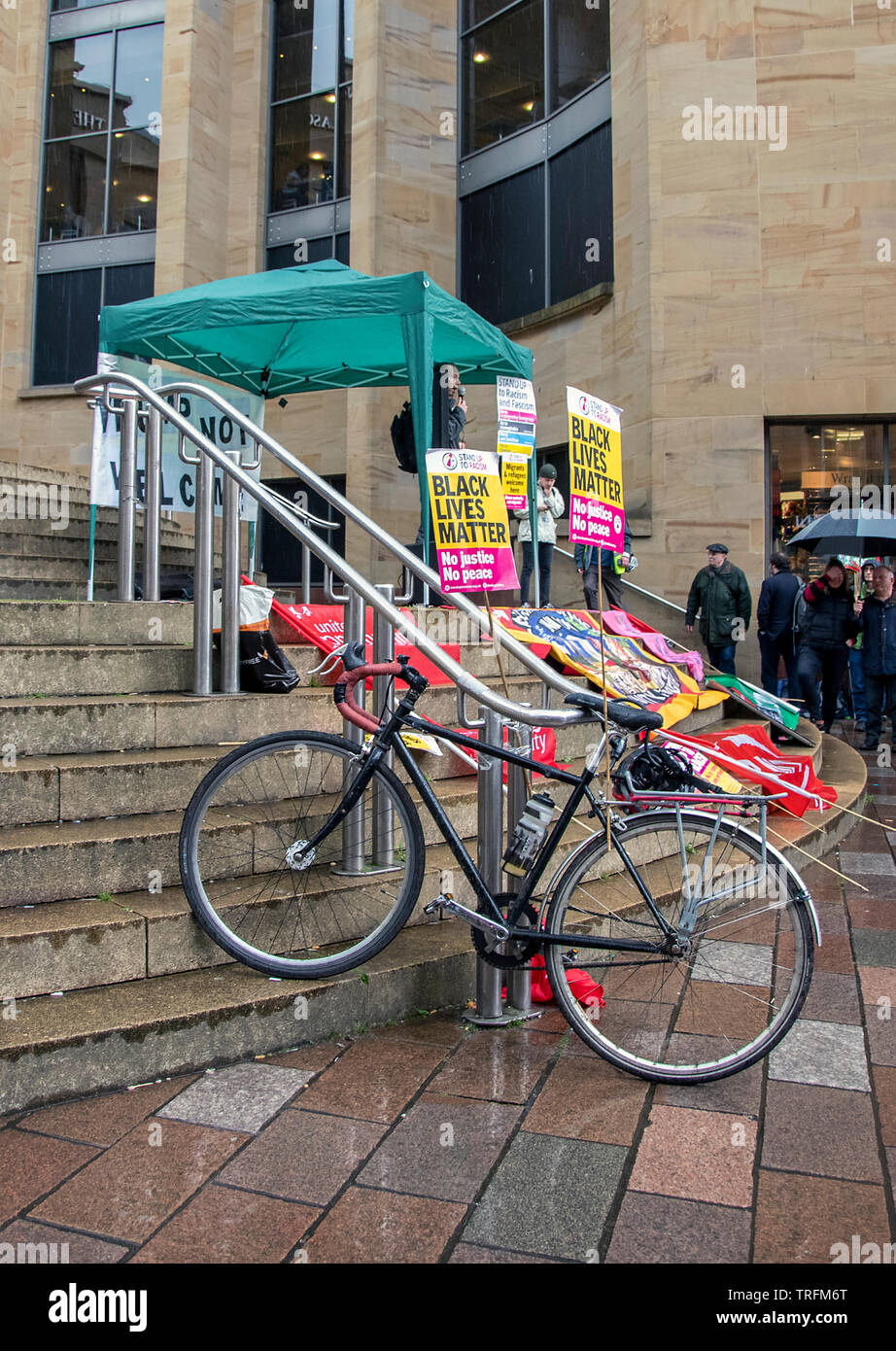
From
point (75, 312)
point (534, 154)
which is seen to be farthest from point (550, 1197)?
point (75, 312)

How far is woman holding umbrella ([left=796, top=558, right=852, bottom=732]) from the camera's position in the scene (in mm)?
10023

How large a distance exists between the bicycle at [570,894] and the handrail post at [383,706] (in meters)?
0.12

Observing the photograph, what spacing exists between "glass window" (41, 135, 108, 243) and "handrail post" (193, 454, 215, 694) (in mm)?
16500

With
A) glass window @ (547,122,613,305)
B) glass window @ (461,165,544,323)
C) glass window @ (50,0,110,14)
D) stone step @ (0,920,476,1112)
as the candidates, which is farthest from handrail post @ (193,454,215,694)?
glass window @ (50,0,110,14)

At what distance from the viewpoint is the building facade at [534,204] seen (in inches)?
485

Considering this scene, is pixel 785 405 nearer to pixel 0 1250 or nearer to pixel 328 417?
pixel 328 417

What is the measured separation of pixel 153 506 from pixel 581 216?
36.4ft

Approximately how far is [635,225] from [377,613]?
35.5 ft

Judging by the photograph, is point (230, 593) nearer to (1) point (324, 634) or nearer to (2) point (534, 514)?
(1) point (324, 634)

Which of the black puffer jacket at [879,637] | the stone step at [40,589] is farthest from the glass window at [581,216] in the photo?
the stone step at [40,589]

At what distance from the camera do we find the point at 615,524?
3936mm

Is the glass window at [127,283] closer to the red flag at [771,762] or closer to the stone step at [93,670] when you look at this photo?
the red flag at [771,762]

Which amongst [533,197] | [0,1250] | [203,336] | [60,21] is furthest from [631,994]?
[60,21]

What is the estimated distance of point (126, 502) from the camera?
5.85 m
